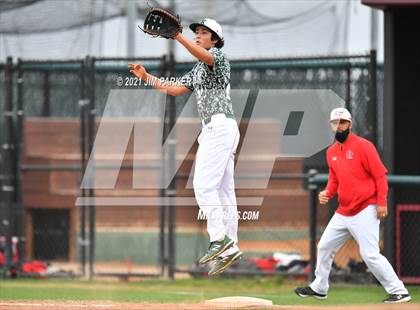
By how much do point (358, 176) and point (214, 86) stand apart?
2.15 m

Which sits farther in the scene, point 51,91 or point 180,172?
point 51,91

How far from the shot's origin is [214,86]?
10.8m

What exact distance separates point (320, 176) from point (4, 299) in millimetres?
4347

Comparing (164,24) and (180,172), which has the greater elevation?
(164,24)

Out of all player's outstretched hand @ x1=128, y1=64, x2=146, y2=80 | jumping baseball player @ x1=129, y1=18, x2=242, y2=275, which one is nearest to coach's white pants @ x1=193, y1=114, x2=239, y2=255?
jumping baseball player @ x1=129, y1=18, x2=242, y2=275

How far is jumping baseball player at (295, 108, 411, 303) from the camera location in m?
12.0

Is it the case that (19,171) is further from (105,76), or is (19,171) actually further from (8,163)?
(105,76)

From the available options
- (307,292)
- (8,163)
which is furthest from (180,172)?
(307,292)

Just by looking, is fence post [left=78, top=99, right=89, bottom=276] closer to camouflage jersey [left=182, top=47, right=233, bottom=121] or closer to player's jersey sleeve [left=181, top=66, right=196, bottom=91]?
player's jersey sleeve [left=181, top=66, right=196, bottom=91]

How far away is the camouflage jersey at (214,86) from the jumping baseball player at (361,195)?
1.79m

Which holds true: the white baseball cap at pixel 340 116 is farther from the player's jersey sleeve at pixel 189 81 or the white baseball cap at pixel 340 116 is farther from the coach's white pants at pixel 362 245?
the player's jersey sleeve at pixel 189 81

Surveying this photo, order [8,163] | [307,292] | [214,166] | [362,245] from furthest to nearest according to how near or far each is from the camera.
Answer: [8,163] → [307,292] → [362,245] → [214,166]

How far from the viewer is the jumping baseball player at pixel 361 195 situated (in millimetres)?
12016

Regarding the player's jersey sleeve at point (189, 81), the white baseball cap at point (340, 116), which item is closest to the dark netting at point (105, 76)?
the white baseball cap at point (340, 116)
